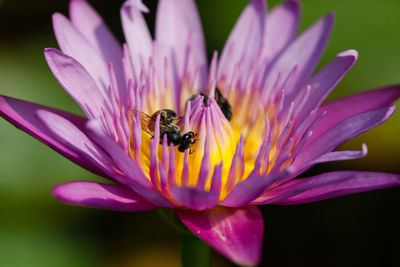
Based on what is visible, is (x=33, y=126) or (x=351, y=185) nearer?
(x=351, y=185)

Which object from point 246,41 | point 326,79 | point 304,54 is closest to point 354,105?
point 326,79

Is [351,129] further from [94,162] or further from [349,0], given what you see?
[349,0]

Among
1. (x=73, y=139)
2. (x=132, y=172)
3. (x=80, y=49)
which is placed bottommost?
(x=132, y=172)

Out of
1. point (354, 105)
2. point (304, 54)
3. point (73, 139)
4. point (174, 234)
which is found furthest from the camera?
point (174, 234)

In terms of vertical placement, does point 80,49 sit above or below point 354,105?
above

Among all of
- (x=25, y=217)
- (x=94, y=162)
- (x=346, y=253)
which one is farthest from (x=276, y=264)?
(x=94, y=162)

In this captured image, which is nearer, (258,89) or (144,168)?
(144,168)

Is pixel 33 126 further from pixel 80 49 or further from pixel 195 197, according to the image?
pixel 195 197

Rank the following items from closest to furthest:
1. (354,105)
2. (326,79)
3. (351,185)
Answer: (351,185) → (326,79) → (354,105)
